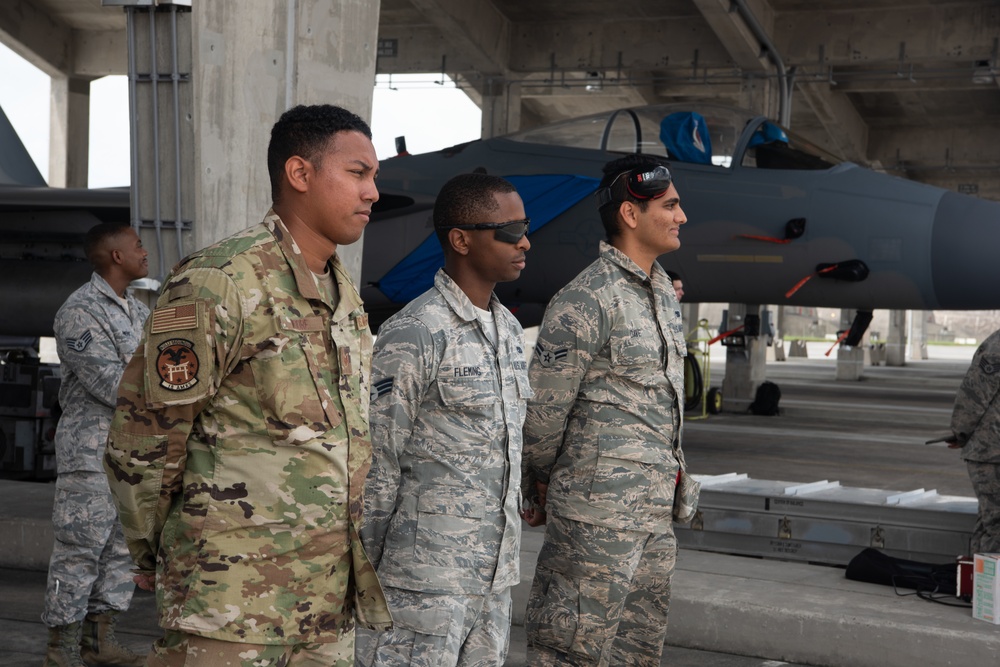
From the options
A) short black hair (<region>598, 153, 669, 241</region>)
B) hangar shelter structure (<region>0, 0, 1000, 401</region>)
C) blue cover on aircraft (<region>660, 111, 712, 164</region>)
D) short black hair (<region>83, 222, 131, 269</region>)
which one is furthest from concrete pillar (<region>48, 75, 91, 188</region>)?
short black hair (<region>598, 153, 669, 241</region>)

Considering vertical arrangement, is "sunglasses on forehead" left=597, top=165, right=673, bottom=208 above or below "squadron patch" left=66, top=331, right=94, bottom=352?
above

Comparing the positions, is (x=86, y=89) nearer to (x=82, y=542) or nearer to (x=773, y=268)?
(x=773, y=268)

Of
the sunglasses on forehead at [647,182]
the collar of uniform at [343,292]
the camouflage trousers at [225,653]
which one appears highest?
the sunglasses on forehead at [647,182]

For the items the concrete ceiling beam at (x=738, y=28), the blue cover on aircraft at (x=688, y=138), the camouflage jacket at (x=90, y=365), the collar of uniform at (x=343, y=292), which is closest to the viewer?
the collar of uniform at (x=343, y=292)

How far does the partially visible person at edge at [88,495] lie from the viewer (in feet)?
14.1

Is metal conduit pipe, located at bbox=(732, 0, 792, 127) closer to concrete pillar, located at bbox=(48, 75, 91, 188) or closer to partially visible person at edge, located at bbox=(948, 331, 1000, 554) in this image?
partially visible person at edge, located at bbox=(948, 331, 1000, 554)

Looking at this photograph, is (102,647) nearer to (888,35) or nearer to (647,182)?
(647,182)

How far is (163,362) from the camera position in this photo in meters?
2.18

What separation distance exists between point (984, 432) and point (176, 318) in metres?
4.47

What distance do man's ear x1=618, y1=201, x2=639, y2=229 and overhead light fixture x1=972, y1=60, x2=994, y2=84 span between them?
15638mm

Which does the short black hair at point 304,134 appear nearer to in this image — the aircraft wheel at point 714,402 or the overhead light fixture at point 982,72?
the aircraft wheel at point 714,402

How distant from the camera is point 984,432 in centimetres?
548

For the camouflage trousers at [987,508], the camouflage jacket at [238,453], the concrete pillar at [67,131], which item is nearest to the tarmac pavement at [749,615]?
the camouflage trousers at [987,508]

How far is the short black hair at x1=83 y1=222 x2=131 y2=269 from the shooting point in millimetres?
4609
